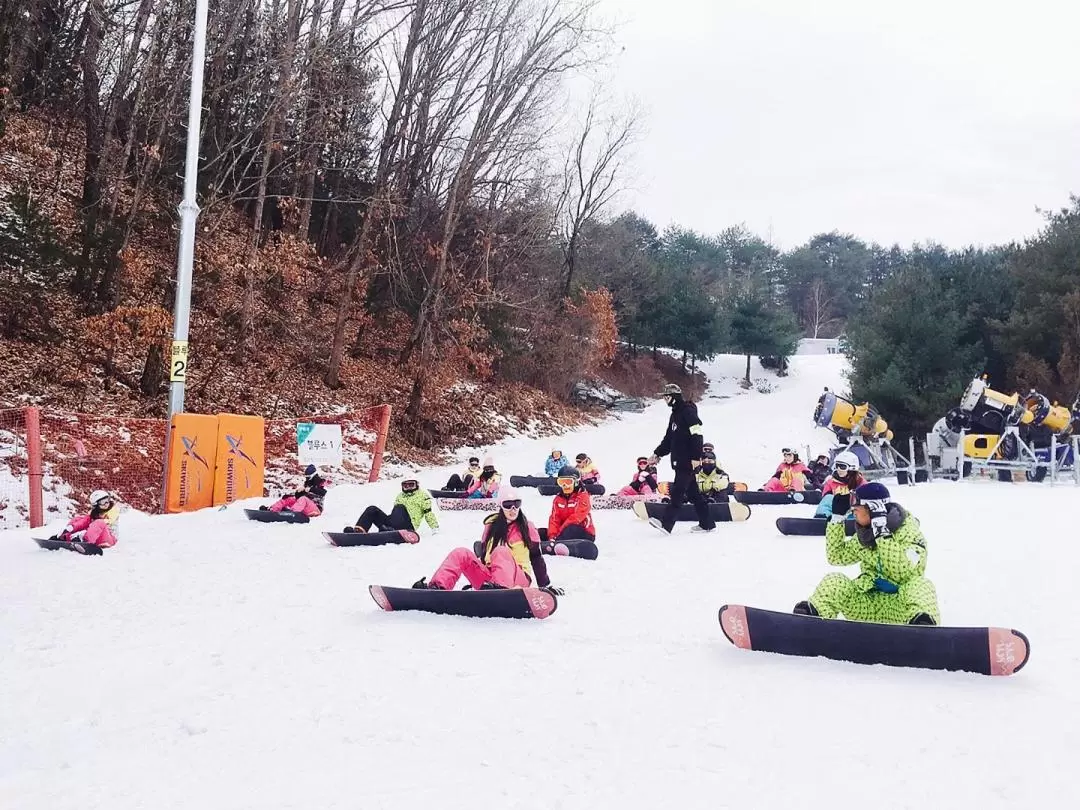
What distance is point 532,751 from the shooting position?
3785 millimetres

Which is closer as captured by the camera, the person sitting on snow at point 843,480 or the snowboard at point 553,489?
the person sitting on snow at point 843,480

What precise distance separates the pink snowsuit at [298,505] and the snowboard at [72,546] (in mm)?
2934

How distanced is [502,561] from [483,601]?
1.99 feet

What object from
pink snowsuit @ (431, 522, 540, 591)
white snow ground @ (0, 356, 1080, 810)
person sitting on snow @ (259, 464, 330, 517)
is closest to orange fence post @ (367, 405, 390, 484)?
person sitting on snow @ (259, 464, 330, 517)

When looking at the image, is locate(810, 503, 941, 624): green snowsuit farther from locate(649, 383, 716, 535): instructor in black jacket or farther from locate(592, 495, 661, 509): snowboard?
locate(592, 495, 661, 509): snowboard

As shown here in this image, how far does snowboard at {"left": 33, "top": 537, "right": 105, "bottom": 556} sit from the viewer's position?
8797 mm

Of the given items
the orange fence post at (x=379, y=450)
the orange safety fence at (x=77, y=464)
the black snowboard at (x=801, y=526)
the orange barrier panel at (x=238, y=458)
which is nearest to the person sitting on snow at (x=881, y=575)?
the black snowboard at (x=801, y=526)

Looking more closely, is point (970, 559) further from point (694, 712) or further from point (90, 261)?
point (90, 261)

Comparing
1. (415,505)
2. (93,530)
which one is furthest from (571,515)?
(93,530)

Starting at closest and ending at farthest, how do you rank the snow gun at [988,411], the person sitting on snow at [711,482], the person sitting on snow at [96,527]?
the person sitting on snow at [96,527], the person sitting on snow at [711,482], the snow gun at [988,411]

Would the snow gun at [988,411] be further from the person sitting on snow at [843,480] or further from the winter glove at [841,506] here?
the winter glove at [841,506]

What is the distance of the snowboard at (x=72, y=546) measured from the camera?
8797 mm

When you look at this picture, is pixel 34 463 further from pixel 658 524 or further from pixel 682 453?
pixel 682 453

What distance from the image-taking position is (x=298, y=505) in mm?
11836
